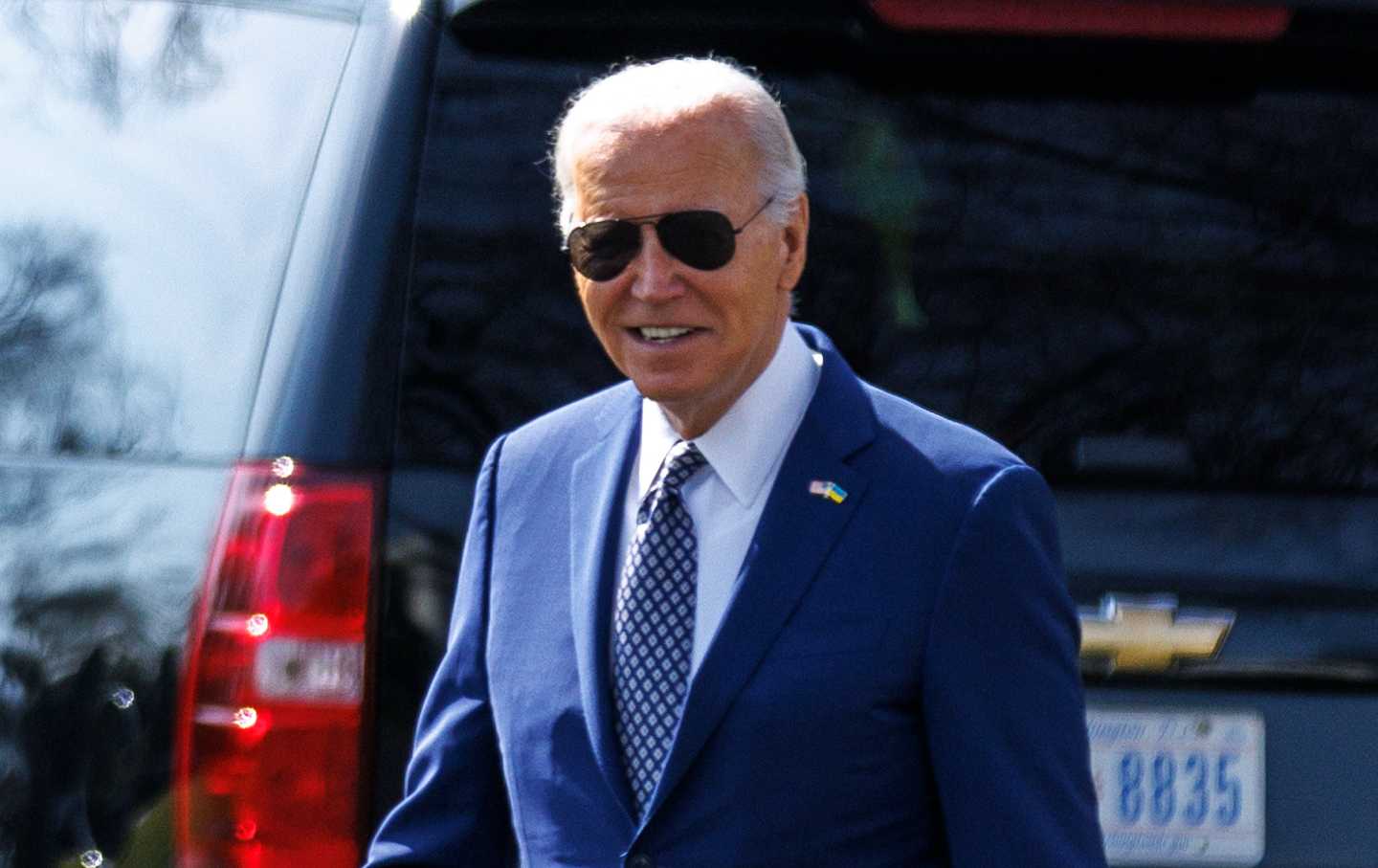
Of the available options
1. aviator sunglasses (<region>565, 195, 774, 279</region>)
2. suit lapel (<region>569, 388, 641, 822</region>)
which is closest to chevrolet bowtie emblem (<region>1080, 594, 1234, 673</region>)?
suit lapel (<region>569, 388, 641, 822</region>)

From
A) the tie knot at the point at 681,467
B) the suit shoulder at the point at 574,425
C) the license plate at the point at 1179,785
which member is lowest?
the license plate at the point at 1179,785

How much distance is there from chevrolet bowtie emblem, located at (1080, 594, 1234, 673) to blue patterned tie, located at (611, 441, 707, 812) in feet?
2.19

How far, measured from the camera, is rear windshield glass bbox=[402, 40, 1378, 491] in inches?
116

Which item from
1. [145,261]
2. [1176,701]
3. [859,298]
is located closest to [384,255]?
[145,261]

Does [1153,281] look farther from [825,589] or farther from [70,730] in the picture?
[70,730]

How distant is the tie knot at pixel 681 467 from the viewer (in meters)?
2.49

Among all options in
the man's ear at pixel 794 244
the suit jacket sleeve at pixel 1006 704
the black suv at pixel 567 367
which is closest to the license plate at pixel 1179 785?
the black suv at pixel 567 367

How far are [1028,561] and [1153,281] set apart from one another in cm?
82

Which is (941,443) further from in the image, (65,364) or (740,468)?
(65,364)

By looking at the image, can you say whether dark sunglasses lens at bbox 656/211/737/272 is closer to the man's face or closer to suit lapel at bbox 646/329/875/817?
the man's face

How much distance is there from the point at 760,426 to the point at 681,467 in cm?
9

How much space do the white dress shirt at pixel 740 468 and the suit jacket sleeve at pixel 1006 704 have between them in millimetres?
242

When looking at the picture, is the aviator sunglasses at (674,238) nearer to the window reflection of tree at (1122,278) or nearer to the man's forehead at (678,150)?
the man's forehead at (678,150)

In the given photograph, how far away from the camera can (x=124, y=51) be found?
326cm
